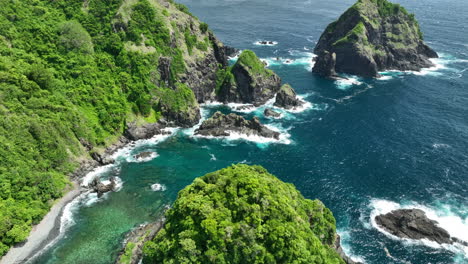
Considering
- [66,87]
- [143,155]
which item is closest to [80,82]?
[66,87]

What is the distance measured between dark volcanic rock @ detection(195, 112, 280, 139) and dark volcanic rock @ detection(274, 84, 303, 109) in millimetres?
26792

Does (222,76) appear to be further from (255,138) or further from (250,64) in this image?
(255,138)

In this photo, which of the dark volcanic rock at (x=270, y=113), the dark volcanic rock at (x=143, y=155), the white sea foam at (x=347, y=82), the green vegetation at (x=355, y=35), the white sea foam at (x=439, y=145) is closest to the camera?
the dark volcanic rock at (x=143, y=155)

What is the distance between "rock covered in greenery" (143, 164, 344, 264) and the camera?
194 feet

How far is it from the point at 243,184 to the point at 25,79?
8455 cm

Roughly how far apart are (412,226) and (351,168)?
93.9ft

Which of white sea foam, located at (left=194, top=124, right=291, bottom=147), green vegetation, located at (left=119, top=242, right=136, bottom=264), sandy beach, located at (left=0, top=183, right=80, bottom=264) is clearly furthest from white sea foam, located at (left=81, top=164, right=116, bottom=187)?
white sea foam, located at (left=194, top=124, right=291, bottom=147)

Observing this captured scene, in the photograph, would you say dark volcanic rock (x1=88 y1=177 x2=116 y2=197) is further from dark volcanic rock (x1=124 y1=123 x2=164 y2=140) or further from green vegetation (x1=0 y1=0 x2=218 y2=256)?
dark volcanic rock (x1=124 y1=123 x2=164 y2=140)

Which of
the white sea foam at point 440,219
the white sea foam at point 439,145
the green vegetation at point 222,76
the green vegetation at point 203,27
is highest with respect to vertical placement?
the green vegetation at point 203,27

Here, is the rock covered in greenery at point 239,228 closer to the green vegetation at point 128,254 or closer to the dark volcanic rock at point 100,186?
the green vegetation at point 128,254

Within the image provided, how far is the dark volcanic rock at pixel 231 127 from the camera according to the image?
128875 millimetres

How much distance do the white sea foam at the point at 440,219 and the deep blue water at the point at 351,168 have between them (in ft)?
0.97

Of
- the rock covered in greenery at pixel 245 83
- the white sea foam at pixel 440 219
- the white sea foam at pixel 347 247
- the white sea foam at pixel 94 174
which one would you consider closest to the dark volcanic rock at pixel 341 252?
the white sea foam at pixel 347 247

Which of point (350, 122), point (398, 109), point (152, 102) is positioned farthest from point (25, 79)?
point (398, 109)
